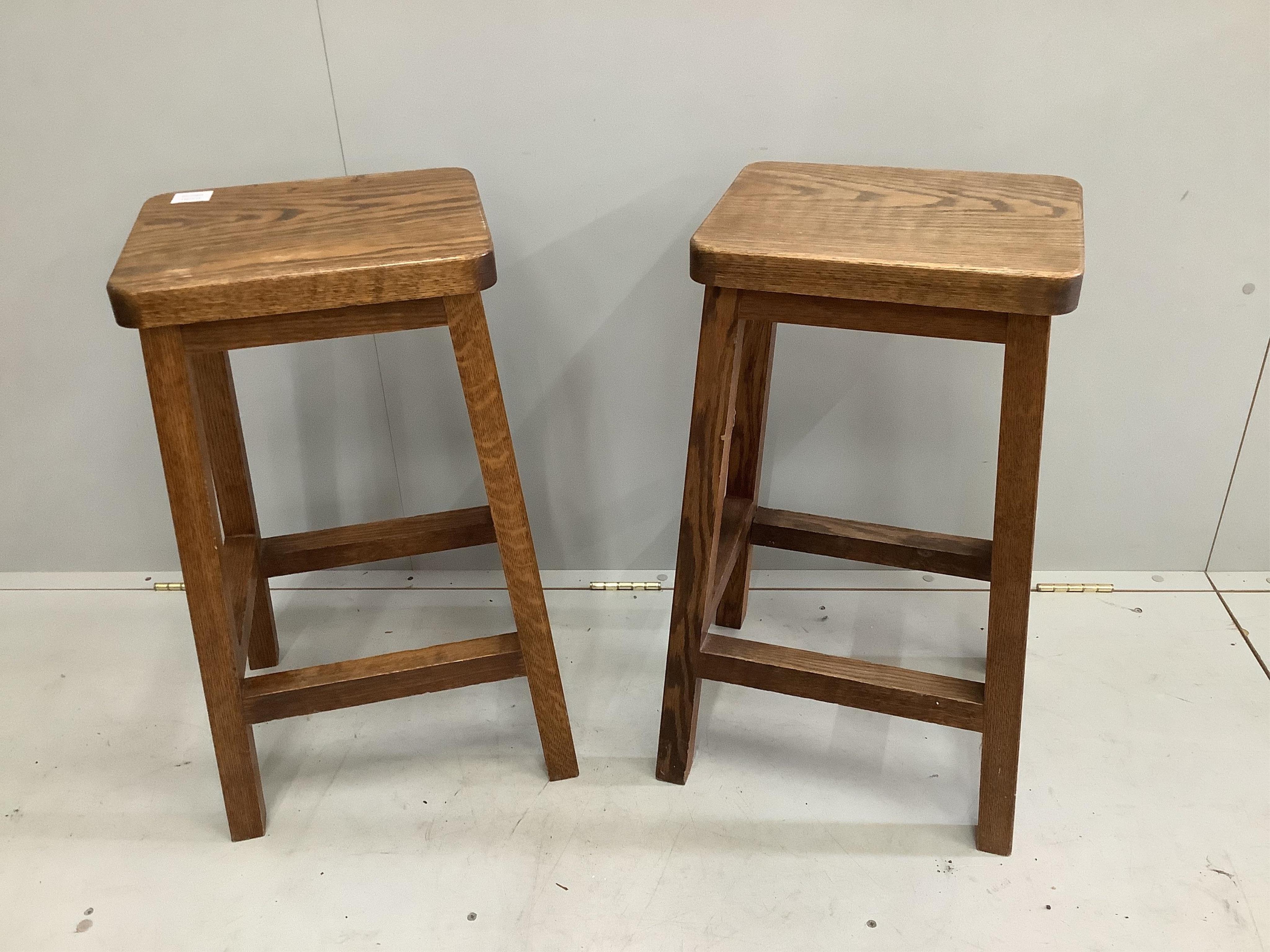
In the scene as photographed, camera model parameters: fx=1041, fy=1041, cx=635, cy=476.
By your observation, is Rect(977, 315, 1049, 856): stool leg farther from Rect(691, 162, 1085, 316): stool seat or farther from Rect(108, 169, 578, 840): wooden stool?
Rect(108, 169, 578, 840): wooden stool

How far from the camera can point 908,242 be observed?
1.09 meters

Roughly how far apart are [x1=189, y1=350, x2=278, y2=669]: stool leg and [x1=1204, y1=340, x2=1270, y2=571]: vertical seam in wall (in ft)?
5.13

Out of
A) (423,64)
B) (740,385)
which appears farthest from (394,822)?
(423,64)

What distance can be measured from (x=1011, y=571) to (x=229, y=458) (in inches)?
43.0

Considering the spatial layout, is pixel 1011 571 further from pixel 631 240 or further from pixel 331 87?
pixel 331 87

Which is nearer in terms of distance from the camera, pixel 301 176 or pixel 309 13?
pixel 309 13

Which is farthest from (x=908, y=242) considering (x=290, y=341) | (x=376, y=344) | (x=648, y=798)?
(x=376, y=344)

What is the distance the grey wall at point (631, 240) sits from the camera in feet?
4.75

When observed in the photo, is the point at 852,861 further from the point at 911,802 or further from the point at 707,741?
the point at 707,741

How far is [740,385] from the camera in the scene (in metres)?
1.50

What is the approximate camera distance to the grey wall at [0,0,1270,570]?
145cm

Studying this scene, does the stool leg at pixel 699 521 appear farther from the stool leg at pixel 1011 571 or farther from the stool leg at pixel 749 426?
the stool leg at pixel 1011 571

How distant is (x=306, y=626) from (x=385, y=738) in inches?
13.0

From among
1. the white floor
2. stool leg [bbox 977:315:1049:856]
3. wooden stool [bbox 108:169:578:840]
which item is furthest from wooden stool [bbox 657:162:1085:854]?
wooden stool [bbox 108:169:578:840]
